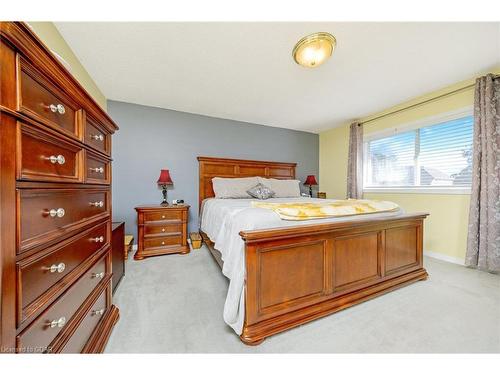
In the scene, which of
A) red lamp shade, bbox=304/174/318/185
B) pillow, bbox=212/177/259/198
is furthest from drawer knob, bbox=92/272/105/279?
red lamp shade, bbox=304/174/318/185

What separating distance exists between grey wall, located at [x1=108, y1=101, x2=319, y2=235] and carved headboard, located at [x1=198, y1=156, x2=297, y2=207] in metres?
0.13

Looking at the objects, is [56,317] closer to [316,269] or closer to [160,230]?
[316,269]

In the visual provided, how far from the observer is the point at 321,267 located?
1.44 metres

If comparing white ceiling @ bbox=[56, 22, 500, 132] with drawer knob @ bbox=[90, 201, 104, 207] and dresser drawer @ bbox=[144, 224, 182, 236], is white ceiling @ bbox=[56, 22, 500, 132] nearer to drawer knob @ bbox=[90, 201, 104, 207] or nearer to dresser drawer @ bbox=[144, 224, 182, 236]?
drawer knob @ bbox=[90, 201, 104, 207]

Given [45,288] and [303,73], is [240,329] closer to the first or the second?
[45,288]

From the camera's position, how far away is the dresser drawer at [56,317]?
60 cm

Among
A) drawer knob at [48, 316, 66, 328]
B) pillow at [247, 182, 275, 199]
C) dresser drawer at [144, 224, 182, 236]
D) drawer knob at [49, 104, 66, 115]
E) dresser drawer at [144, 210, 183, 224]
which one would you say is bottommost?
dresser drawer at [144, 224, 182, 236]

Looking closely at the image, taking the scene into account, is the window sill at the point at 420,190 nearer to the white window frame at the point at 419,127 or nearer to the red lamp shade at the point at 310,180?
the white window frame at the point at 419,127

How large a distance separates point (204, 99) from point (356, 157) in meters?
2.81

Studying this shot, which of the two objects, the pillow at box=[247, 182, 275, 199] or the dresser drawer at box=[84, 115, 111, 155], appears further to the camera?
the pillow at box=[247, 182, 275, 199]

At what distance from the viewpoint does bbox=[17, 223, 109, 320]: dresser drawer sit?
58cm

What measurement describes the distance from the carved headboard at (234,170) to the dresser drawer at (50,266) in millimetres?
2389

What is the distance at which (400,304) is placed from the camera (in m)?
1.55
